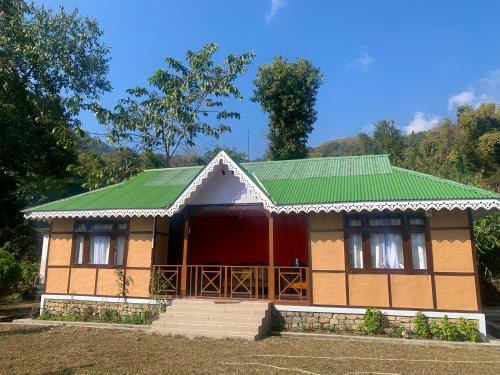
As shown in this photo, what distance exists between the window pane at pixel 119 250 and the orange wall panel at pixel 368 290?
735 centimetres

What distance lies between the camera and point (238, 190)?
42.4 feet

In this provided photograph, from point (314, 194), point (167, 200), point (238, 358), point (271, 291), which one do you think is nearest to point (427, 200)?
point (314, 194)

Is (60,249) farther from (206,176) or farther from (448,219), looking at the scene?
(448,219)

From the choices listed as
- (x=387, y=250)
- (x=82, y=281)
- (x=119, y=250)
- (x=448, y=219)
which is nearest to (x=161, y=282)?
(x=119, y=250)

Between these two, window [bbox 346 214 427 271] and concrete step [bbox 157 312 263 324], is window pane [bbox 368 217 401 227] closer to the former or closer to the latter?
window [bbox 346 214 427 271]

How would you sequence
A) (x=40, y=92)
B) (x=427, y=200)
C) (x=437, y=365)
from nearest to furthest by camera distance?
(x=437, y=365) < (x=427, y=200) < (x=40, y=92)

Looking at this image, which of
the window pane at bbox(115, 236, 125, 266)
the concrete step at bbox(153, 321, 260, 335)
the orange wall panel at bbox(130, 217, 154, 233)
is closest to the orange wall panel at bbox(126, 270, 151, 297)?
the window pane at bbox(115, 236, 125, 266)

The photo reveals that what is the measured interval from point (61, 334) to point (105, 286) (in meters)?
2.21

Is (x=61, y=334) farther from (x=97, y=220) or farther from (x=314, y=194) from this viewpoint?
(x=314, y=194)

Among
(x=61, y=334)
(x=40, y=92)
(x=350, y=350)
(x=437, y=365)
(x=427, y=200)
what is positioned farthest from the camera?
(x=40, y=92)

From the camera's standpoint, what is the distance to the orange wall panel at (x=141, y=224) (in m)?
13.1

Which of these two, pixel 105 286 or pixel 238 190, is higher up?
pixel 238 190

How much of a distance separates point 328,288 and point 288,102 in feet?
61.6

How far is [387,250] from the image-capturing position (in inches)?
428
